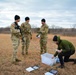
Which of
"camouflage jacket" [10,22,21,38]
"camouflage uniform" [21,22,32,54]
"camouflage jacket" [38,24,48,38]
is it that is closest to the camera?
"camouflage jacket" [10,22,21,38]

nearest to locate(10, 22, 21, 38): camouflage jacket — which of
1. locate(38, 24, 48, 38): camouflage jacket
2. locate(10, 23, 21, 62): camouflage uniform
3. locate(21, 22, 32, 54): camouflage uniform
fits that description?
locate(10, 23, 21, 62): camouflage uniform

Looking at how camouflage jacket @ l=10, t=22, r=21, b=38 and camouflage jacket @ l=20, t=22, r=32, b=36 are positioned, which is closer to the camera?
camouflage jacket @ l=10, t=22, r=21, b=38

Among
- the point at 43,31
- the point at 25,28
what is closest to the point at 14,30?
the point at 25,28

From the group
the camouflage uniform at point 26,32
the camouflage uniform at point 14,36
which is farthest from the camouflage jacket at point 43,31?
the camouflage uniform at point 14,36

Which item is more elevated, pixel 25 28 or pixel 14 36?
pixel 25 28

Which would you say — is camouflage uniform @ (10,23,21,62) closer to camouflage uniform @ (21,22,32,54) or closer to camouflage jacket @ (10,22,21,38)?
camouflage jacket @ (10,22,21,38)

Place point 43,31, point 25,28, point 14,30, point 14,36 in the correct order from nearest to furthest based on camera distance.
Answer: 1. point 14,30
2. point 14,36
3. point 25,28
4. point 43,31

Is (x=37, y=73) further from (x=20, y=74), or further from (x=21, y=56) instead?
(x=21, y=56)

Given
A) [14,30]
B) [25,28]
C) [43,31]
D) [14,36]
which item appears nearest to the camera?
[14,30]

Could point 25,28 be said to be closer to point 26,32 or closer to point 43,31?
point 26,32

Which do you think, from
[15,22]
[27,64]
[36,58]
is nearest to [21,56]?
[36,58]

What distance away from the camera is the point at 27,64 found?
8344 mm

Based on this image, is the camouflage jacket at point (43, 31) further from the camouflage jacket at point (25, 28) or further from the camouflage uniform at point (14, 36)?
the camouflage uniform at point (14, 36)

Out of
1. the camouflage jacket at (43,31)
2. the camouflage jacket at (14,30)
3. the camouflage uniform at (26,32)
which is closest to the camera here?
the camouflage jacket at (14,30)
